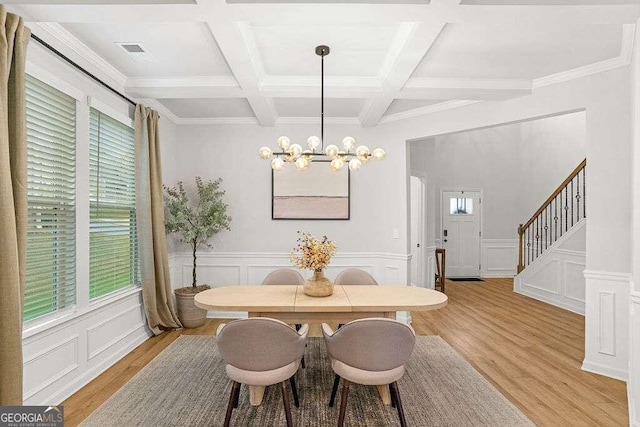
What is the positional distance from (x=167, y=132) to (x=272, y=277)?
2600 mm

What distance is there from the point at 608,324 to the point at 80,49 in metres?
5.10

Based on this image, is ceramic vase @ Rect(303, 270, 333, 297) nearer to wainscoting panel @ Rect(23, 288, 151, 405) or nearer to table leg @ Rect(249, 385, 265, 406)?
table leg @ Rect(249, 385, 265, 406)

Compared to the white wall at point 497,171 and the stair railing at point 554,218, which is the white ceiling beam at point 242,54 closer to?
the stair railing at point 554,218

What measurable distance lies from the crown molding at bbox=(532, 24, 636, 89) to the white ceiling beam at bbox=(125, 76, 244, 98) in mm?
3111

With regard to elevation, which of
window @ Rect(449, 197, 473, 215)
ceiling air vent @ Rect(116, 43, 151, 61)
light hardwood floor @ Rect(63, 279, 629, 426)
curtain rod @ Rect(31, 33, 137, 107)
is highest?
ceiling air vent @ Rect(116, 43, 151, 61)

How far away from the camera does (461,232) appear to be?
8477mm

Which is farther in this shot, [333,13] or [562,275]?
[562,275]

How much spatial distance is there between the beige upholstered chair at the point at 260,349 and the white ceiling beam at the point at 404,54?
2.19 metres

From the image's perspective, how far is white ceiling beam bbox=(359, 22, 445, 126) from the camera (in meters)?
2.59

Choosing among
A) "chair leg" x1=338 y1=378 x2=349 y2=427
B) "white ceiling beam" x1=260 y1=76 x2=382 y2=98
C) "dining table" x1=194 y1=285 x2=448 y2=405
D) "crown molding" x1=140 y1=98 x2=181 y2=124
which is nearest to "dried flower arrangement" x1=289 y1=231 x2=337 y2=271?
"dining table" x1=194 y1=285 x2=448 y2=405

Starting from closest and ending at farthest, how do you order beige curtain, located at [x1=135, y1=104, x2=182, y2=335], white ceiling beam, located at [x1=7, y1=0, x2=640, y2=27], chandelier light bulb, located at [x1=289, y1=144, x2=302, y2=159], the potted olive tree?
white ceiling beam, located at [x1=7, y1=0, x2=640, y2=27]
chandelier light bulb, located at [x1=289, y1=144, x2=302, y2=159]
beige curtain, located at [x1=135, y1=104, x2=182, y2=335]
the potted olive tree

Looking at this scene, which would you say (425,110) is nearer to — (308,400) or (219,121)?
(219,121)

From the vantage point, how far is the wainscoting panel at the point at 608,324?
3.19 meters

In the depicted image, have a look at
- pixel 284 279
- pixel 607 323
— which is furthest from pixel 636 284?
pixel 284 279
